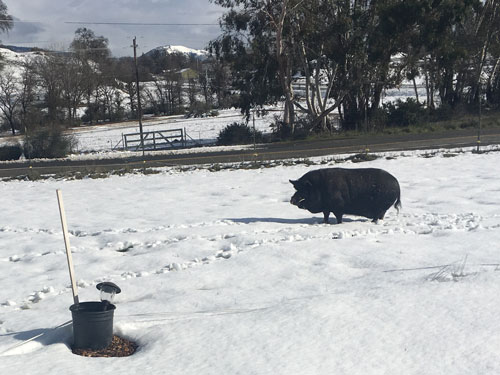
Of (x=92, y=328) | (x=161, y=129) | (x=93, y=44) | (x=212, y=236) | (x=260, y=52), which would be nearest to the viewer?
(x=92, y=328)

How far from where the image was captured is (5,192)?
20.8 m

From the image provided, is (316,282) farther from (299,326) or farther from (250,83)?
(250,83)

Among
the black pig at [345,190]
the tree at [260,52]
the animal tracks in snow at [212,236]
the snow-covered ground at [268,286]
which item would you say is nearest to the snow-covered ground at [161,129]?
the tree at [260,52]

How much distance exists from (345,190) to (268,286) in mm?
3913

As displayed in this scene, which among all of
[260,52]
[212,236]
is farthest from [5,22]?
[212,236]

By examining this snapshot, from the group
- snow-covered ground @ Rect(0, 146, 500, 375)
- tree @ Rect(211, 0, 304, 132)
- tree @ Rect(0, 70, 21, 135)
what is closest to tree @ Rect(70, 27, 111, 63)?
tree @ Rect(0, 70, 21, 135)

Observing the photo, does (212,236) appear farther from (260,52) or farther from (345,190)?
(260,52)

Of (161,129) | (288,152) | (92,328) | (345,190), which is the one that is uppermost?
(161,129)

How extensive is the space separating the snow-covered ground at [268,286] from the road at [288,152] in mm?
11976

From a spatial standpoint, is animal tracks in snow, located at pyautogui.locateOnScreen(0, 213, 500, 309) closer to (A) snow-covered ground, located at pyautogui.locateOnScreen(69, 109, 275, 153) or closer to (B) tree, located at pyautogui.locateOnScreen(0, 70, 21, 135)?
(A) snow-covered ground, located at pyautogui.locateOnScreen(69, 109, 275, 153)

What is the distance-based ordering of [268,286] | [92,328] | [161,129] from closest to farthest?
1. [92,328]
2. [268,286]
3. [161,129]

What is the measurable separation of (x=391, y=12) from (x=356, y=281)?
32.1 metres

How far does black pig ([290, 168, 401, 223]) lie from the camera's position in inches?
427

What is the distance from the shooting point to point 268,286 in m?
7.56
